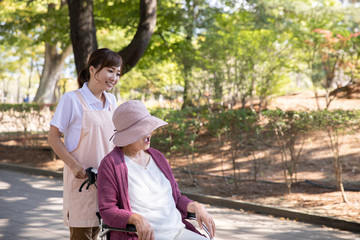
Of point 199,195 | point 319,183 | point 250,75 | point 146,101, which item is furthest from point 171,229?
point 146,101

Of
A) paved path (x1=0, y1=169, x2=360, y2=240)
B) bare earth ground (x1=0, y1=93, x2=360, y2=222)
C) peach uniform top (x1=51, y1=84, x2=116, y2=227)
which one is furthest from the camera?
bare earth ground (x1=0, y1=93, x2=360, y2=222)

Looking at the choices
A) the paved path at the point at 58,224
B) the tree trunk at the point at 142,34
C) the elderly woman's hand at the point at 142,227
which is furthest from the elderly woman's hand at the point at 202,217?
the tree trunk at the point at 142,34

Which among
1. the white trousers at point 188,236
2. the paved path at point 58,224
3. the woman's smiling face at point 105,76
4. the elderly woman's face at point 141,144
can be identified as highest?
the woman's smiling face at point 105,76

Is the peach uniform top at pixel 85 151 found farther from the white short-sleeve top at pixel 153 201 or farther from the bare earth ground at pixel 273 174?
the bare earth ground at pixel 273 174

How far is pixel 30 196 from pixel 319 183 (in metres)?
5.91

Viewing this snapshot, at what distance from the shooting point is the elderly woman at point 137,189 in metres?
2.96

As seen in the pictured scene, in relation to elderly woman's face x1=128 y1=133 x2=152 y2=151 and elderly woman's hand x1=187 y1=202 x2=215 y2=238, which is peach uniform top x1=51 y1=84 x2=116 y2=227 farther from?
elderly woman's hand x1=187 y1=202 x2=215 y2=238

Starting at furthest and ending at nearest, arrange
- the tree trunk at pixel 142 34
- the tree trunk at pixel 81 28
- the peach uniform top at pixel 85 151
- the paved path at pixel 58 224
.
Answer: the tree trunk at pixel 142 34 → the tree trunk at pixel 81 28 → the paved path at pixel 58 224 → the peach uniform top at pixel 85 151

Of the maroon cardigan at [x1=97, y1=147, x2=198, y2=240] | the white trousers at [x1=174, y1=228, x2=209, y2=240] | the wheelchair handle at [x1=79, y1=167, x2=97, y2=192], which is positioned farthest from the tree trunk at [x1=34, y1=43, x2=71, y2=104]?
the white trousers at [x1=174, y1=228, x2=209, y2=240]

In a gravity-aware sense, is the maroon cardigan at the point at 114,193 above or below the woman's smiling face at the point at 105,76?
below

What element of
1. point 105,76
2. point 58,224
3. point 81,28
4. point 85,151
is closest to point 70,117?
point 85,151

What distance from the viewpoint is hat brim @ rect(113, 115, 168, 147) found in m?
3.05

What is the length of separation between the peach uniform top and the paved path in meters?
3.04

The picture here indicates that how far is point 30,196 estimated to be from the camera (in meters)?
9.55
